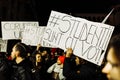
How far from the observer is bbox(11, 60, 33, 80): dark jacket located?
5.22 m

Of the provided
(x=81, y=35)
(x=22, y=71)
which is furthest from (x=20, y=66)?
(x=81, y=35)

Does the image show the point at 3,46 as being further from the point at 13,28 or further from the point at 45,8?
the point at 45,8

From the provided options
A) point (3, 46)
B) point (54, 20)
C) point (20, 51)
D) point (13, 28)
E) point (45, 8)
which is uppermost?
point (54, 20)

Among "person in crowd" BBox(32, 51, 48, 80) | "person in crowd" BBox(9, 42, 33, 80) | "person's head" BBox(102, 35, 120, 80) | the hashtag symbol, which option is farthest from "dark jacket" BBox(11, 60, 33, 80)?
"person's head" BBox(102, 35, 120, 80)

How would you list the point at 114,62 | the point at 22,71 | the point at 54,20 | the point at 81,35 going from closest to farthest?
the point at 114,62, the point at 22,71, the point at 81,35, the point at 54,20

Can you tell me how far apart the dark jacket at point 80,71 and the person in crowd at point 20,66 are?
0.63 m

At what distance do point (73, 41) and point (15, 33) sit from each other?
3198 mm

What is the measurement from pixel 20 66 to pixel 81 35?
1.11 metres

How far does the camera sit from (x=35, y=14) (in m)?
15.1

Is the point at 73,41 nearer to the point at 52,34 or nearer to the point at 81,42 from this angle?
the point at 81,42

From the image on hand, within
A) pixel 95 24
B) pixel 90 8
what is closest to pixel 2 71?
pixel 95 24

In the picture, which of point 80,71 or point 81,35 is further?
point 81,35

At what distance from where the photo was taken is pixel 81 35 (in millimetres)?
5816

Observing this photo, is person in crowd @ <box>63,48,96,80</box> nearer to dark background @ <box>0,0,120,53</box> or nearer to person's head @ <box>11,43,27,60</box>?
person's head @ <box>11,43,27,60</box>
